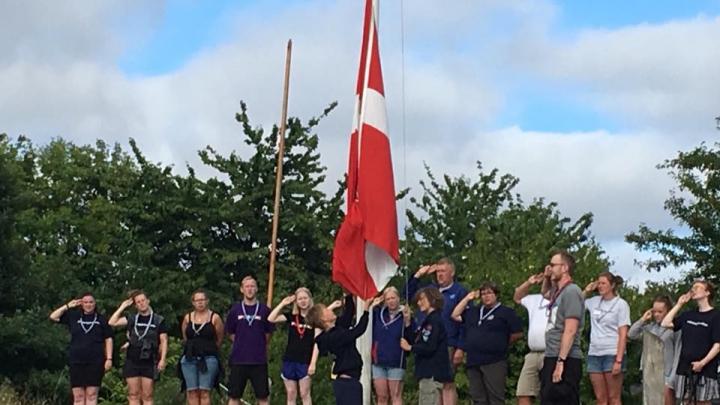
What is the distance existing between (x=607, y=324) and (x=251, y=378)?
3694mm

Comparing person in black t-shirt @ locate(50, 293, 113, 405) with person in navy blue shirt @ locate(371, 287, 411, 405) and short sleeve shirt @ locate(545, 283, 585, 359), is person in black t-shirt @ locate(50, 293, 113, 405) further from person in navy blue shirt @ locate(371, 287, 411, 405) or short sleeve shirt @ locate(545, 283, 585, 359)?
short sleeve shirt @ locate(545, 283, 585, 359)

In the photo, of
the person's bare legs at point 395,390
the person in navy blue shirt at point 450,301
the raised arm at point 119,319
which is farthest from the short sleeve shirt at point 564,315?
the raised arm at point 119,319

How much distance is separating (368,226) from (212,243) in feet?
53.5

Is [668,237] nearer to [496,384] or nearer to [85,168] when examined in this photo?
[496,384]

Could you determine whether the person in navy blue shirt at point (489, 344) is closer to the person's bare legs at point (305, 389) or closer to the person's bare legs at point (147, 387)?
the person's bare legs at point (305, 389)

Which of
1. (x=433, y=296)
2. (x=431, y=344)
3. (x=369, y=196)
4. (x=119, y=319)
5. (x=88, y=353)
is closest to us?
(x=369, y=196)

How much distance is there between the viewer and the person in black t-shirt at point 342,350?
428 inches

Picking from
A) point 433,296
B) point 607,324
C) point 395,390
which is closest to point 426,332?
point 433,296

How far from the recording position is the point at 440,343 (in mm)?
12391

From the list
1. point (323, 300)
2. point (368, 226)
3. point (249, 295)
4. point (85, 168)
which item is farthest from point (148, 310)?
point (85, 168)

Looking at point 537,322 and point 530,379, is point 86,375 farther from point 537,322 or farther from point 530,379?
point 537,322

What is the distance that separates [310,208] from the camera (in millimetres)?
28297

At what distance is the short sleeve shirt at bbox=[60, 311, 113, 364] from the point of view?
14.0m

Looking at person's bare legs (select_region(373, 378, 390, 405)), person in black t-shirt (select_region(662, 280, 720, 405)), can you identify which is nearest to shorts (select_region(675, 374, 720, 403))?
person in black t-shirt (select_region(662, 280, 720, 405))
